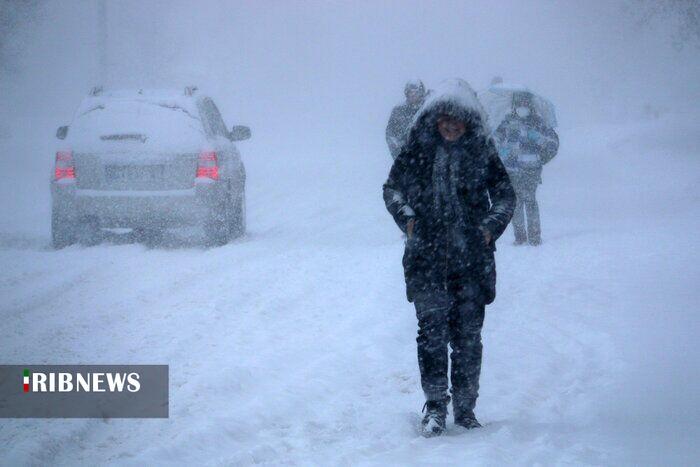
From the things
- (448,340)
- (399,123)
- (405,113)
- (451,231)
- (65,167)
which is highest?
(405,113)

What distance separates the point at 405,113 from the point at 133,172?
3310 mm

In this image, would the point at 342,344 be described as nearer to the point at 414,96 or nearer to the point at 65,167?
the point at 414,96

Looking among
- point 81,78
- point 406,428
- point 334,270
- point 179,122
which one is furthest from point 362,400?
point 81,78

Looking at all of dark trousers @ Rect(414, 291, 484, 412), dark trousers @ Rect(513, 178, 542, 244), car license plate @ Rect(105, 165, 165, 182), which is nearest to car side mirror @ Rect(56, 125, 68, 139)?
car license plate @ Rect(105, 165, 165, 182)

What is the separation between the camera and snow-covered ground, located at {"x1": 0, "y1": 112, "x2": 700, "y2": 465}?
394cm

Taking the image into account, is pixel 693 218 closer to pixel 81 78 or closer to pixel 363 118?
pixel 363 118

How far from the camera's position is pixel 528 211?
10.4m

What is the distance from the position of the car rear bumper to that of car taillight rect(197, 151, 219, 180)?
0.83ft

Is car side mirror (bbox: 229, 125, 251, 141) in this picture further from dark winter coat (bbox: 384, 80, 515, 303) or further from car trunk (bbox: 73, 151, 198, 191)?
dark winter coat (bbox: 384, 80, 515, 303)

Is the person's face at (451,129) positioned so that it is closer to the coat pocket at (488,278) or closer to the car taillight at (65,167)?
the coat pocket at (488,278)

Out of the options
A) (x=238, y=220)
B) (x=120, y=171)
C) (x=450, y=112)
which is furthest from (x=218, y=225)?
(x=450, y=112)

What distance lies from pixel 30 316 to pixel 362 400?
326 cm

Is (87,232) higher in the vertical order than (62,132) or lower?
lower

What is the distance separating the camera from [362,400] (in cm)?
472
